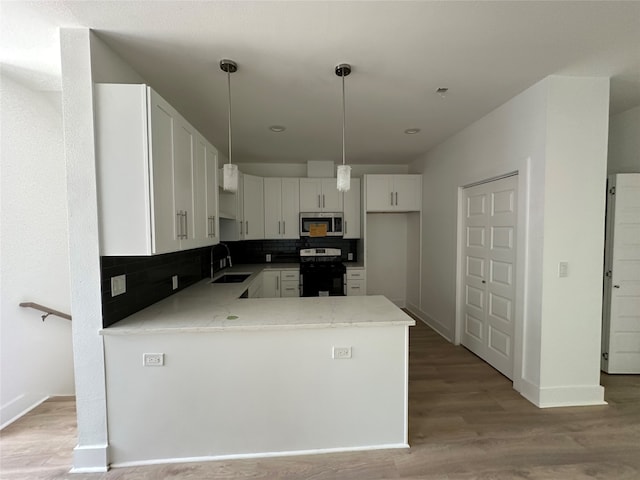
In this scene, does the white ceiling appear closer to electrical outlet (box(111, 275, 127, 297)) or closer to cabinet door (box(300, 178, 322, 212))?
electrical outlet (box(111, 275, 127, 297))

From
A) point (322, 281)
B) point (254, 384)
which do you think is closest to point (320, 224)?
point (322, 281)

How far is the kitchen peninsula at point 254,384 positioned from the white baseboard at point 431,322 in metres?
2.18

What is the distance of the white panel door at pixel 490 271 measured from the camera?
267 centimetres

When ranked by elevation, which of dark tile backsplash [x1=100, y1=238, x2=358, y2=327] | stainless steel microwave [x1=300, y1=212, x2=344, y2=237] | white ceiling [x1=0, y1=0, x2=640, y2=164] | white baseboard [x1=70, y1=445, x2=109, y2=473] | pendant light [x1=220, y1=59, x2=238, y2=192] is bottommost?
white baseboard [x1=70, y1=445, x2=109, y2=473]

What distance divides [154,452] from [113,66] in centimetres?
246

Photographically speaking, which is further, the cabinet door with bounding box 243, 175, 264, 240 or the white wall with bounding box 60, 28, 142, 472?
the cabinet door with bounding box 243, 175, 264, 240

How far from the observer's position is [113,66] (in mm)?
1795

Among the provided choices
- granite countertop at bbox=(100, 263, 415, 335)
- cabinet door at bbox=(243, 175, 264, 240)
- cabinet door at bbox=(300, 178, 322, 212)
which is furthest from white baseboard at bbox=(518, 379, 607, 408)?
cabinet door at bbox=(243, 175, 264, 240)

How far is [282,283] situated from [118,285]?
2.58 metres

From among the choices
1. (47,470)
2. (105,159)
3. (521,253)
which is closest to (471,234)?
Result: (521,253)

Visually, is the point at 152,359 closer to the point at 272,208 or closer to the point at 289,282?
the point at 289,282

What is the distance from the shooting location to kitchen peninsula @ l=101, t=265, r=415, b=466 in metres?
1.72

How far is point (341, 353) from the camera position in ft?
5.91

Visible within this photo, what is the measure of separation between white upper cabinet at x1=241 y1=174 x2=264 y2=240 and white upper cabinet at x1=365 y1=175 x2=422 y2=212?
170cm
